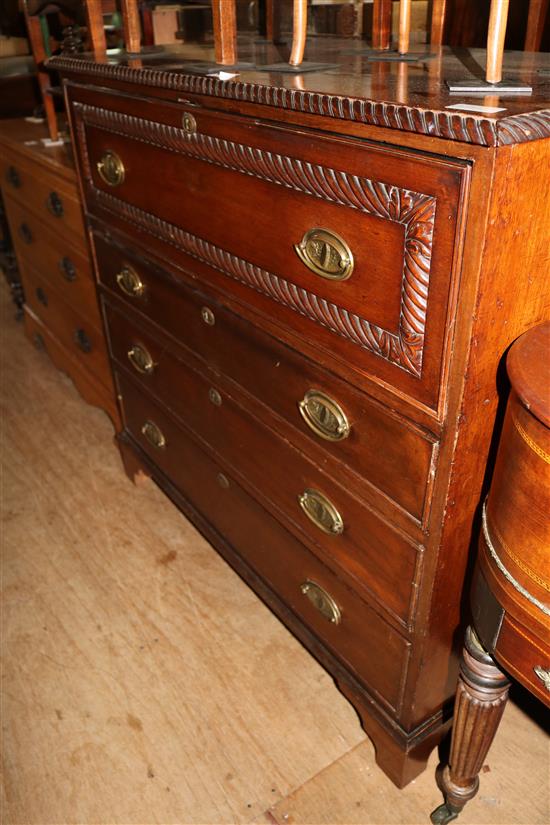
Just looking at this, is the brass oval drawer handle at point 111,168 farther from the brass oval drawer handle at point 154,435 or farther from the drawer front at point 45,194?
the brass oval drawer handle at point 154,435

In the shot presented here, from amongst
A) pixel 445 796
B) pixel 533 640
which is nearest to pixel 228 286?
pixel 533 640

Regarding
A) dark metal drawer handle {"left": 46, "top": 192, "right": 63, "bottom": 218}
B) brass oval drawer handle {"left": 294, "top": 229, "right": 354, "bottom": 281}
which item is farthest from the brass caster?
dark metal drawer handle {"left": 46, "top": 192, "right": 63, "bottom": 218}

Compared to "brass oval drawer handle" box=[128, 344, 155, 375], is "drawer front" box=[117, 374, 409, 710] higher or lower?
lower

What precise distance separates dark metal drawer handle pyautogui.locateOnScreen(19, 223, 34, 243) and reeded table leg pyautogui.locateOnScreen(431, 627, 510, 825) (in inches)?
81.7

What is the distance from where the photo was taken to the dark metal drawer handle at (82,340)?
7.54 ft

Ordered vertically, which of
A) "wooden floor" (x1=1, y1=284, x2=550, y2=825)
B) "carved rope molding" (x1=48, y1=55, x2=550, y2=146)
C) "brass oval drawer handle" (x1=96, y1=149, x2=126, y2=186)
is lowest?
"wooden floor" (x1=1, y1=284, x2=550, y2=825)

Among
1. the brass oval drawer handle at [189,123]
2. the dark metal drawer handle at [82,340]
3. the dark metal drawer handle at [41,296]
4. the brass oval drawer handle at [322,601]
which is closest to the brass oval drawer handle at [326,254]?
the brass oval drawer handle at [189,123]

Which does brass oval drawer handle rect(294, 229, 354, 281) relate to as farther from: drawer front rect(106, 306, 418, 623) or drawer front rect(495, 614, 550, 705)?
drawer front rect(495, 614, 550, 705)

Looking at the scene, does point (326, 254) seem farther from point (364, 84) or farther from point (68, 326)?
point (68, 326)

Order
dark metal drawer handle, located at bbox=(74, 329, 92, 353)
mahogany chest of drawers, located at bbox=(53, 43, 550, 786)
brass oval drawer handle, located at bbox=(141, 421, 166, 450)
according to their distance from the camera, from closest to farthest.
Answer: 1. mahogany chest of drawers, located at bbox=(53, 43, 550, 786)
2. brass oval drawer handle, located at bbox=(141, 421, 166, 450)
3. dark metal drawer handle, located at bbox=(74, 329, 92, 353)

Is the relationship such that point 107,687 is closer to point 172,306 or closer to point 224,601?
point 224,601

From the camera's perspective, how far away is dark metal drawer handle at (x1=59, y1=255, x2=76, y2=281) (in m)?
2.14

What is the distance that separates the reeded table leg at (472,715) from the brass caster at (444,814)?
4cm

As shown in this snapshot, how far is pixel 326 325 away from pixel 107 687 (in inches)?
40.9
